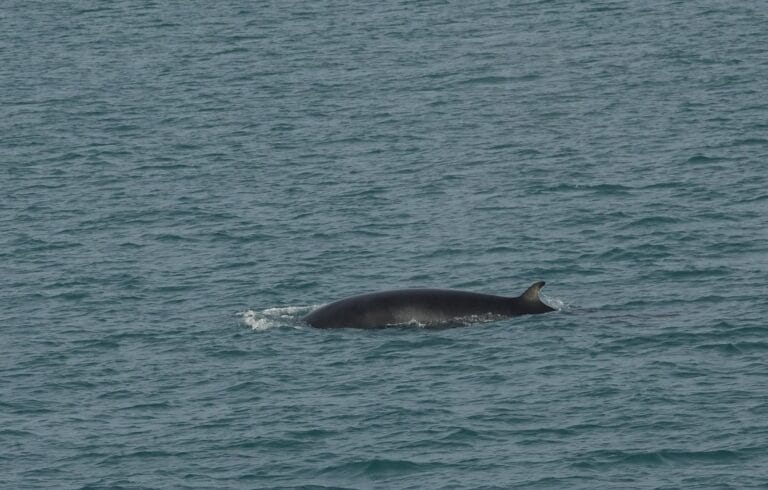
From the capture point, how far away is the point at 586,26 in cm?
9844

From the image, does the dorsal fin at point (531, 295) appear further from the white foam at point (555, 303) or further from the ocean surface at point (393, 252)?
the white foam at point (555, 303)

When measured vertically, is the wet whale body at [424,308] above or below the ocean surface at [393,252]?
above

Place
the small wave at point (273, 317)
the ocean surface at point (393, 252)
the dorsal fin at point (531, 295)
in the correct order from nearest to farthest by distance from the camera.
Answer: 1. the ocean surface at point (393, 252)
2. the dorsal fin at point (531, 295)
3. the small wave at point (273, 317)

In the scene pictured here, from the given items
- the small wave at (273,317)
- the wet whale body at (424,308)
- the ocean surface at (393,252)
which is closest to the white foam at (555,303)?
the ocean surface at (393,252)

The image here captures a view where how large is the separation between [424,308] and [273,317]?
504 centimetres

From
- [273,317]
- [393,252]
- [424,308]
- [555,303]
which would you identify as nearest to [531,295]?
[555,303]

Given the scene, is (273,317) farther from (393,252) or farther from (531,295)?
(393,252)

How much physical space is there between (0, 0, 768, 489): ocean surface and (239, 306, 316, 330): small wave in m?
0.32

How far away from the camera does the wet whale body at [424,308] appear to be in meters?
45.5

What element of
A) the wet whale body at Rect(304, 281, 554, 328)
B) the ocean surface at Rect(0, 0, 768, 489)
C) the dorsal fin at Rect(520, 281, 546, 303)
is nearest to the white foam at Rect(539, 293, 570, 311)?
the ocean surface at Rect(0, 0, 768, 489)

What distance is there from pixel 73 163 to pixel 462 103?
1907cm

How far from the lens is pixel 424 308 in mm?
45500

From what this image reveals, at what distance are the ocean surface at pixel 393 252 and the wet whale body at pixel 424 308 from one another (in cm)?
38

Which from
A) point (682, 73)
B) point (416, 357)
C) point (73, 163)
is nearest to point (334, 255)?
point (416, 357)
